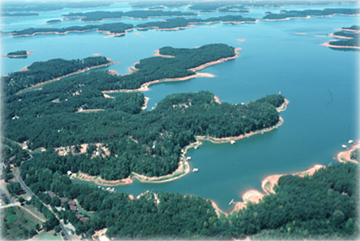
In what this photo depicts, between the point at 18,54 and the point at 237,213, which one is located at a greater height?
the point at 18,54

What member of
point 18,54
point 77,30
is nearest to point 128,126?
point 18,54

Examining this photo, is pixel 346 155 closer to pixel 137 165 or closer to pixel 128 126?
pixel 137 165

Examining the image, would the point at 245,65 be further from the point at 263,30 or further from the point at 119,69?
the point at 263,30

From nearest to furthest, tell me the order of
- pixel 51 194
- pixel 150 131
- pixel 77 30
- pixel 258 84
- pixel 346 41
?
pixel 51 194
pixel 150 131
pixel 258 84
pixel 346 41
pixel 77 30

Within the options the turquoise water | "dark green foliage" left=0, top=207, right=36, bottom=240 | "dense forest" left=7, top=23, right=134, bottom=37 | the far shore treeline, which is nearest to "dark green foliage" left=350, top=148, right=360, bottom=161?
the turquoise water

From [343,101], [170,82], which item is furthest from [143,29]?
[343,101]

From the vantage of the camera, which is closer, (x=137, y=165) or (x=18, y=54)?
(x=137, y=165)
